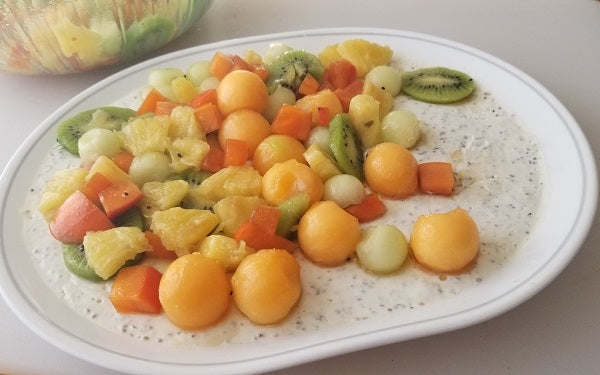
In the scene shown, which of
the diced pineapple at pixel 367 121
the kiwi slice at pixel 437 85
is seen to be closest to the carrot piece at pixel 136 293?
the diced pineapple at pixel 367 121

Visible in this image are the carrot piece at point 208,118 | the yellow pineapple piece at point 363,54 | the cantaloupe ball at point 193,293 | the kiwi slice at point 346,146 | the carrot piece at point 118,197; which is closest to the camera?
the cantaloupe ball at point 193,293

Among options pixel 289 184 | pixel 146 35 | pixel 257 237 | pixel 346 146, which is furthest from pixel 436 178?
pixel 146 35

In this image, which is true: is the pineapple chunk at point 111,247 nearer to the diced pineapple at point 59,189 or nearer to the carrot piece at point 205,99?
the diced pineapple at point 59,189

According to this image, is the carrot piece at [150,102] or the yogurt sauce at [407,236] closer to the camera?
the yogurt sauce at [407,236]

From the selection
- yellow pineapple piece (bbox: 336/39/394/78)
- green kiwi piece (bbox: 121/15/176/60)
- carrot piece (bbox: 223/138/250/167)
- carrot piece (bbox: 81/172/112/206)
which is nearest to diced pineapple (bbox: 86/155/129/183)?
carrot piece (bbox: 81/172/112/206)

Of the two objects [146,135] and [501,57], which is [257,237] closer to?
[146,135]

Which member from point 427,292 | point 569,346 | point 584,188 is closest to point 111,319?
point 427,292

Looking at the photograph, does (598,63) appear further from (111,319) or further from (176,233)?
(111,319)
